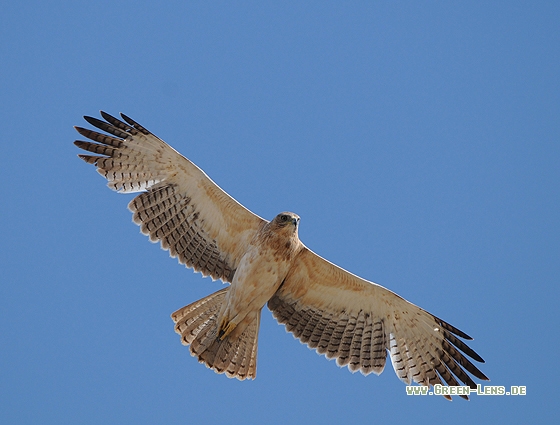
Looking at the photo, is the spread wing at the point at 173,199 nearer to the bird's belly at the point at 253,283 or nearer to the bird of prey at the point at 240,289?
the bird of prey at the point at 240,289

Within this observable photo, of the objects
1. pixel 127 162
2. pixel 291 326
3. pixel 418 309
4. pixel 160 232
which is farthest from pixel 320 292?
pixel 127 162

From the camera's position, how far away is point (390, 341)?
11.3 m

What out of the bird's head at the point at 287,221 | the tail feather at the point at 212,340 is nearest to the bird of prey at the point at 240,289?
the tail feather at the point at 212,340

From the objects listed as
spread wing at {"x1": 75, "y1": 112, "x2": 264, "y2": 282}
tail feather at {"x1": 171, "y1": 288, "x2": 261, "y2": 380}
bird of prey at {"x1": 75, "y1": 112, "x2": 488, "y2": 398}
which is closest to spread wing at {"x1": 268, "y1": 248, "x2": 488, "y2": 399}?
bird of prey at {"x1": 75, "y1": 112, "x2": 488, "y2": 398}

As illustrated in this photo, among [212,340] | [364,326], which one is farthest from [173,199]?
[364,326]

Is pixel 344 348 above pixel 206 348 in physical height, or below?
above

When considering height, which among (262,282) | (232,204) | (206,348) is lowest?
(206,348)

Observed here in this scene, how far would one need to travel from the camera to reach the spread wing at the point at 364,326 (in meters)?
11.1

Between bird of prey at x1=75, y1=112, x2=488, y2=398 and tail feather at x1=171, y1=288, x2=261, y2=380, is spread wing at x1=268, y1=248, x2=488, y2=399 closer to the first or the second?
bird of prey at x1=75, y1=112, x2=488, y2=398

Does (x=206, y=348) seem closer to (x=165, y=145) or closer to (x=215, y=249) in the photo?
(x=215, y=249)

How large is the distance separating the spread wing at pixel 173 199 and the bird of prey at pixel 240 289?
0.01m

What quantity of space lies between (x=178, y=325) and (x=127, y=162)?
7.77ft

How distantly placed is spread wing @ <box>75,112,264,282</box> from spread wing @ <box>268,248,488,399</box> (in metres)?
1.00

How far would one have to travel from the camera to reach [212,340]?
442 inches
